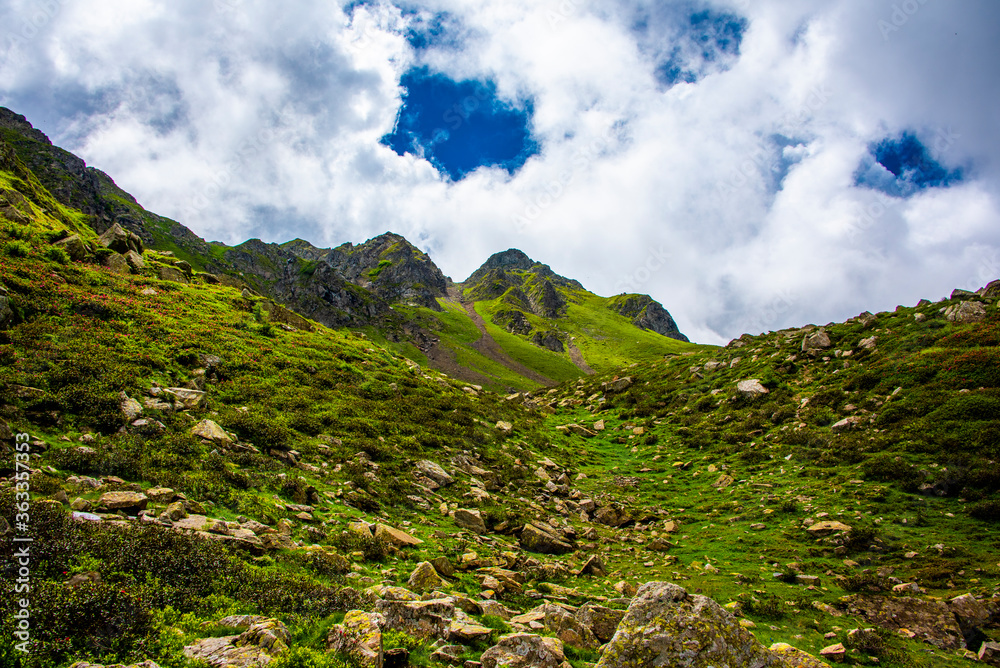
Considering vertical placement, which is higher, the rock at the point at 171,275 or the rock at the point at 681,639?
the rock at the point at 171,275

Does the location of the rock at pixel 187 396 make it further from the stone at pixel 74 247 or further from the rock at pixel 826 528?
the rock at pixel 826 528

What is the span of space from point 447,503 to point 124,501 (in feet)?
34.7

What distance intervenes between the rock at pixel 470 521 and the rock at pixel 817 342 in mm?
31634

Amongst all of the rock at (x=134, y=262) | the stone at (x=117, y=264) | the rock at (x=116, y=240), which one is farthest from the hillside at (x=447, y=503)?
the rock at (x=116, y=240)

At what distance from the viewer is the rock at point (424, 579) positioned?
31.8 ft

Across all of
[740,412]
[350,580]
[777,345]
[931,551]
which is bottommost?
[350,580]

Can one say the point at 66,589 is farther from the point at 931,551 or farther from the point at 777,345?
the point at 777,345

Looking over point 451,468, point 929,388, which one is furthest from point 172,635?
point 929,388

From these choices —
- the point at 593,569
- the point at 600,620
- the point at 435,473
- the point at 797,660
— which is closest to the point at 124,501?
the point at 600,620

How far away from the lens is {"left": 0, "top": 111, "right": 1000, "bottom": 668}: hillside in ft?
22.1

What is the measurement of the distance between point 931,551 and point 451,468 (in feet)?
59.4

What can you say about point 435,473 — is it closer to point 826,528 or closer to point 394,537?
point 394,537

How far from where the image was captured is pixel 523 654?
7.12m

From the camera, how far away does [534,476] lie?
890 inches
